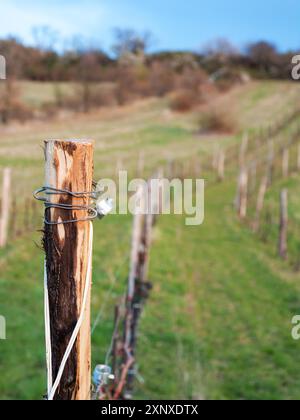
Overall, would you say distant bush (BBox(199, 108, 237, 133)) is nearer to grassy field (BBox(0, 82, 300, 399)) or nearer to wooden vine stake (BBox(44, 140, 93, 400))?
grassy field (BBox(0, 82, 300, 399))

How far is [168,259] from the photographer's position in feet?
33.2

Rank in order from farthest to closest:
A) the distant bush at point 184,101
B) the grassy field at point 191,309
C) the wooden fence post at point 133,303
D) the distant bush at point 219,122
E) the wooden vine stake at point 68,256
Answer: the distant bush at point 184,101 < the distant bush at point 219,122 < the grassy field at point 191,309 < the wooden fence post at point 133,303 < the wooden vine stake at point 68,256

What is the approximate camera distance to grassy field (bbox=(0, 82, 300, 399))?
5688 millimetres

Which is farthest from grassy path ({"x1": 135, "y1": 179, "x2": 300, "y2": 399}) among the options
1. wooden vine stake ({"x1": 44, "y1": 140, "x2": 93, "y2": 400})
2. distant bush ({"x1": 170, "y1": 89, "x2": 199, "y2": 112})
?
distant bush ({"x1": 170, "y1": 89, "x2": 199, "y2": 112})

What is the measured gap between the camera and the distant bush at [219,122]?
→ 3469cm

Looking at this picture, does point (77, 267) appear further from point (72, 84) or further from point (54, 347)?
point (72, 84)

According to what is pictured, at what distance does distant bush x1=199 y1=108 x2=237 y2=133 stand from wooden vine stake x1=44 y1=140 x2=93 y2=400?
110ft

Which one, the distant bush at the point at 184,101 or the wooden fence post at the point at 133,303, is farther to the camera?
the distant bush at the point at 184,101

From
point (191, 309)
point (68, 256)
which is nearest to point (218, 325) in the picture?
point (191, 309)

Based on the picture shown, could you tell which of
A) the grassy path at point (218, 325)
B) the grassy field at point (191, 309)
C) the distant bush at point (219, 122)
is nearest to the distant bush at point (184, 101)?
the distant bush at point (219, 122)

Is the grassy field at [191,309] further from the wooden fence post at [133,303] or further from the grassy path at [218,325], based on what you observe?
the wooden fence post at [133,303]

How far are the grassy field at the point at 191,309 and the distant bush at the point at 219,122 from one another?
724 inches

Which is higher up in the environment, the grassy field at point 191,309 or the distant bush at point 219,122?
the distant bush at point 219,122

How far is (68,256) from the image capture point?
222cm
